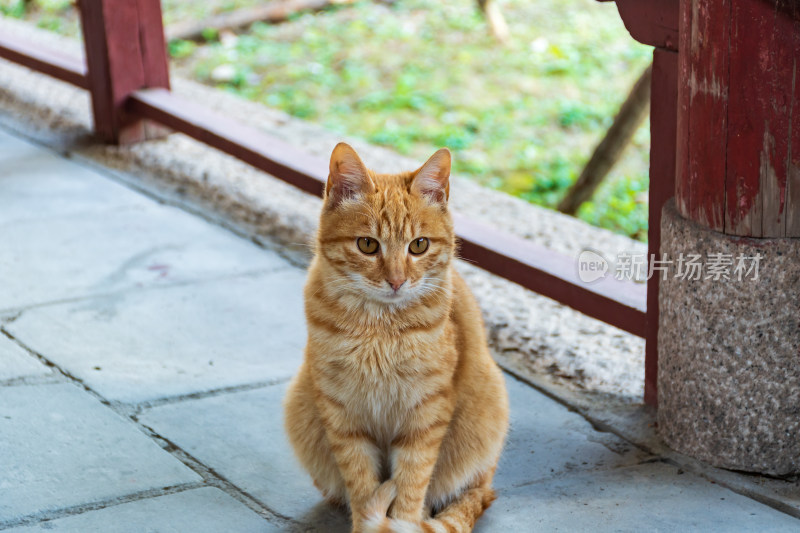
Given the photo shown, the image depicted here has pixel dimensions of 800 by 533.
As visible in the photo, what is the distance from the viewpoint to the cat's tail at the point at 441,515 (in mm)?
2488

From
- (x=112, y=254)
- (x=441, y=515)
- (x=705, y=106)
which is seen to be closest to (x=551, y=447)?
(x=441, y=515)

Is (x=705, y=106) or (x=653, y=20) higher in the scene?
(x=653, y=20)

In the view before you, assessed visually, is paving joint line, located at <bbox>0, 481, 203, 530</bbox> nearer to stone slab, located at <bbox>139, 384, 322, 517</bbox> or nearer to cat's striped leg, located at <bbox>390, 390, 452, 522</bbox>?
stone slab, located at <bbox>139, 384, 322, 517</bbox>

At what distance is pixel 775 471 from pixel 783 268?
631 mm

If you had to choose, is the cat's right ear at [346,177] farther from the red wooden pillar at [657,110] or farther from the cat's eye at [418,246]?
the red wooden pillar at [657,110]

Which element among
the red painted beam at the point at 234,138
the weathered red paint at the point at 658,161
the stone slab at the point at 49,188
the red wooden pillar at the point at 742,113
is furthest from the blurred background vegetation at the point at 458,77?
the red wooden pillar at the point at 742,113

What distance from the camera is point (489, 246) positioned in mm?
4109

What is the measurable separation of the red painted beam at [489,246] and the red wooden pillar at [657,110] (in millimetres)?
161

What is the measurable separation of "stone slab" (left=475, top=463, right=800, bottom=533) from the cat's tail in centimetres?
6

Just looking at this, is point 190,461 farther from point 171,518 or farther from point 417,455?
point 417,455

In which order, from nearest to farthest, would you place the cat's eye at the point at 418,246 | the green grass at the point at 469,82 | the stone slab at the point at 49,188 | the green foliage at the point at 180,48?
the cat's eye at the point at 418,246 → the stone slab at the point at 49,188 → the green grass at the point at 469,82 → the green foliage at the point at 180,48

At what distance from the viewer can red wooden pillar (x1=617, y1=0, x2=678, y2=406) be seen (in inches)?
127

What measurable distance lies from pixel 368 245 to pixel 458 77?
19.9 ft

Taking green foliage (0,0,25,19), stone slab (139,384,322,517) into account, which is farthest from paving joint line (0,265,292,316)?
green foliage (0,0,25,19)
